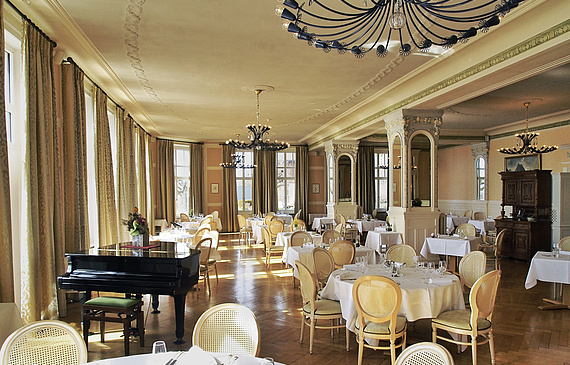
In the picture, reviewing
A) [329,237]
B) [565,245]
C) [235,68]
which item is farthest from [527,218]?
[235,68]

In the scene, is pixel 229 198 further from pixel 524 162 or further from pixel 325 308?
pixel 325 308

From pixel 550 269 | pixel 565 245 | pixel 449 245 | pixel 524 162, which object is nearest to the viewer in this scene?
pixel 550 269

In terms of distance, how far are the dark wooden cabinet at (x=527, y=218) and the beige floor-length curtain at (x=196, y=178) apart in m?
10.6

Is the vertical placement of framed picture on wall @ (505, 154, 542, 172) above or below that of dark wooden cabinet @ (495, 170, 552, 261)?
above

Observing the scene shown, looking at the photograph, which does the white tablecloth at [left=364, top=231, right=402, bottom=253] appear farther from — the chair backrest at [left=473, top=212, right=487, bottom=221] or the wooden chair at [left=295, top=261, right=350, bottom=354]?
the chair backrest at [left=473, top=212, right=487, bottom=221]

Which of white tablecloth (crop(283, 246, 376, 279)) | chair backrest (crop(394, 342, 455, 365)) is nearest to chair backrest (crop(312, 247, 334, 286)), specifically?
white tablecloth (crop(283, 246, 376, 279))

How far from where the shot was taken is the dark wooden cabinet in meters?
9.45

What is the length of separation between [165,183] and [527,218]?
11427 millimetres

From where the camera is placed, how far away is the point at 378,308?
3680 millimetres

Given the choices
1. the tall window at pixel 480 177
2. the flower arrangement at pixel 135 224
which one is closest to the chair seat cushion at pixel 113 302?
the flower arrangement at pixel 135 224

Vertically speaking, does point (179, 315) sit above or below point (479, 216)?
below

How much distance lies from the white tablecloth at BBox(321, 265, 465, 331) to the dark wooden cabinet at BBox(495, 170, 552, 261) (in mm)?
6434

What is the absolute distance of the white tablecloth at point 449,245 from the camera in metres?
7.74

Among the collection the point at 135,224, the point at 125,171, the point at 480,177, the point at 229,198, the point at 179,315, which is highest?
the point at 125,171
